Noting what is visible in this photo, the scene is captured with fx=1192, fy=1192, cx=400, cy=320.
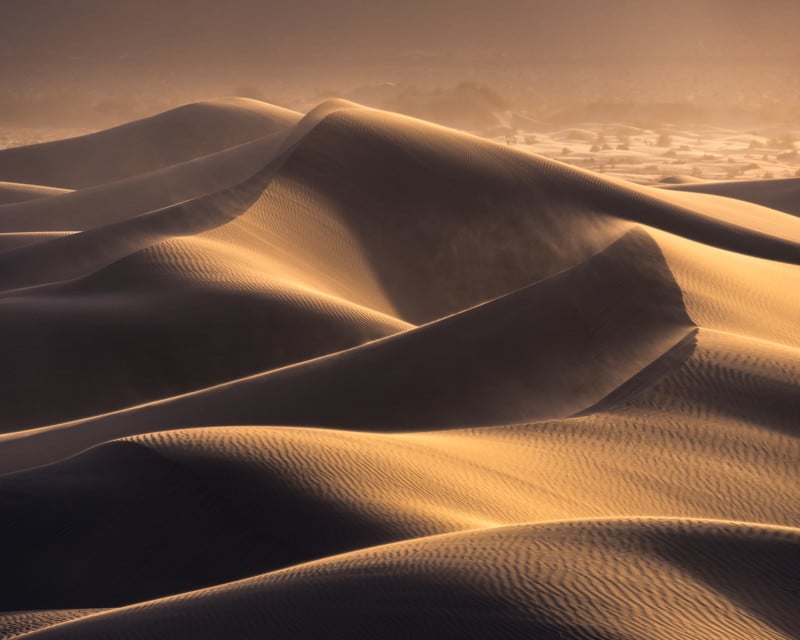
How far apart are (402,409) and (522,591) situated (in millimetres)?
3161

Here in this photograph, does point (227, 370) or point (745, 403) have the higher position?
point (745, 403)

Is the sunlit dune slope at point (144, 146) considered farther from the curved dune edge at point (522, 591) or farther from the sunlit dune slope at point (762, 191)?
the curved dune edge at point (522, 591)

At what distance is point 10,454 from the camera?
6.06 m

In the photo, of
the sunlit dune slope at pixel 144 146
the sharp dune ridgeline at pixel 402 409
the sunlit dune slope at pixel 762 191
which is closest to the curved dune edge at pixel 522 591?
the sharp dune ridgeline at pixel 402 409

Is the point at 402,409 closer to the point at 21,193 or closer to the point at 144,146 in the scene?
the point at 21,193

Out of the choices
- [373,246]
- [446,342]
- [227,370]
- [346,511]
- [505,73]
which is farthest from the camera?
[505,73]

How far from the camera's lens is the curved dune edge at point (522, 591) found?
2.75 m

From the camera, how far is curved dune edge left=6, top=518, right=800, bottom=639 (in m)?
2.75

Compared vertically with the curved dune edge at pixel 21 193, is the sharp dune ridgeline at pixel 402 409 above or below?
above

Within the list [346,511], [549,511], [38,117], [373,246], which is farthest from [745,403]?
[38,117]

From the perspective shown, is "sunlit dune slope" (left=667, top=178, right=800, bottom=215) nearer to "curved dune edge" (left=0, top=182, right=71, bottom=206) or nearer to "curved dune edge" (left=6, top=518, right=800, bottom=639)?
"curved dune edge" (left=0, top=182, right=71, bottom=206)

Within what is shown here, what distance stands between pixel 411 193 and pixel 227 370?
10.5 ft

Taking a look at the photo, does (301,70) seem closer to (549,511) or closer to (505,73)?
(505,73)

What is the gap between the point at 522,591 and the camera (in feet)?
9.32
